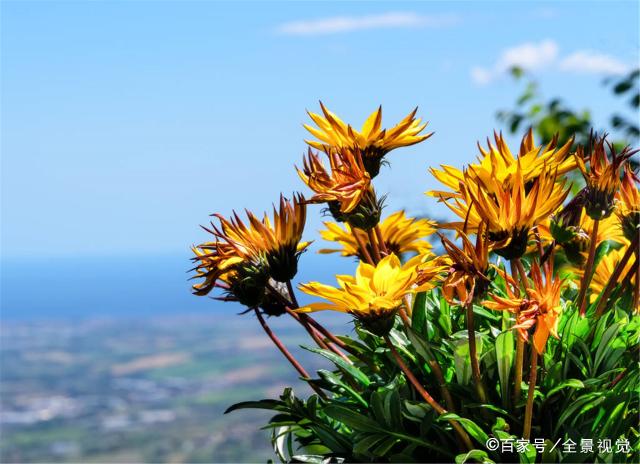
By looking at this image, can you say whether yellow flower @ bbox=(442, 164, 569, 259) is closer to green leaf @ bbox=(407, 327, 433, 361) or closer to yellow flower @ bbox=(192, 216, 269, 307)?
green leaf @ bbox=(407, 327, 433, 361)

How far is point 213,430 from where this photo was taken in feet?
209

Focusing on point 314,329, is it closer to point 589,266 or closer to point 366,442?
point 366,442

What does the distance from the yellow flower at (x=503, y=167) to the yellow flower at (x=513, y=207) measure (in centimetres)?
5

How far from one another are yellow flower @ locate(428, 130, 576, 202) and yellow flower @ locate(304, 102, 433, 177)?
14 cm

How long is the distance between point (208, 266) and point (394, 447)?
1.29 feet

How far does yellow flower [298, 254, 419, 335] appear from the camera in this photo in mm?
1214

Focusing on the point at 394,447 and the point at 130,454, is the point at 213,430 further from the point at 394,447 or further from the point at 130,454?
the point at 394,447

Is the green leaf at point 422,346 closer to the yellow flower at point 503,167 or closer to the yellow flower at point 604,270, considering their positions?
the yellow flower at point 503,167

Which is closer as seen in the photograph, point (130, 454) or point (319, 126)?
point (319, 126)

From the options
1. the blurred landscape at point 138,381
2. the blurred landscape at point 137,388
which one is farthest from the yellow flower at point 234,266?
the blurred landscape at point 138,381

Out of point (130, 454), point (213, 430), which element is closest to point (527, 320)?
point (130, 454)

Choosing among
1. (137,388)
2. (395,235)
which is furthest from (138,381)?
(395,235)

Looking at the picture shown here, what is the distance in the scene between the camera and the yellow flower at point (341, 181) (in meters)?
1.31

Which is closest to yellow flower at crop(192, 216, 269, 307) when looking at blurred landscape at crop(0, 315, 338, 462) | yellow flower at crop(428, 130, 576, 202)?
yellow flower at crop(428, 130, 576, 202)
